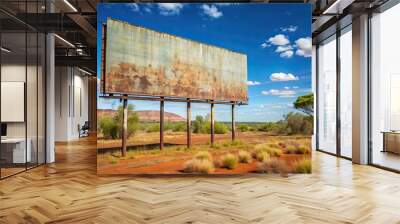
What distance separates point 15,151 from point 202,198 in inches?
154

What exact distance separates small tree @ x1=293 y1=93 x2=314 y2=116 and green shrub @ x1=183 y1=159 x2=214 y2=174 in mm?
1866

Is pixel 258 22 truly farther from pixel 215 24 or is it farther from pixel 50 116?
pixel 50 116

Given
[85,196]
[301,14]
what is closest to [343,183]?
[301,14]

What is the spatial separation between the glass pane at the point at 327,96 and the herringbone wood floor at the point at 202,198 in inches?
115

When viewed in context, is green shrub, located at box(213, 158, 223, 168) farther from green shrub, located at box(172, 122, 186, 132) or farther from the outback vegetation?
green shrub, located at box(172, 122, 186, 132)

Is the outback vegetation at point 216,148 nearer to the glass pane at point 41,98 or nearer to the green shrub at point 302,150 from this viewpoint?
the green shrub at point 302,150

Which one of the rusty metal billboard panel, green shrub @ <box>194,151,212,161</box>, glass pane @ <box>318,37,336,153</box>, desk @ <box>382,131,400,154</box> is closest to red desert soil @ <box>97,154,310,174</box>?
green shrub @ <box>194,151,212,161</box>

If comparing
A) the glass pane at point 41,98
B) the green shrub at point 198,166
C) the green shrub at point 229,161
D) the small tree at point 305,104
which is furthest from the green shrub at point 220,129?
the glass pane at point 41,98

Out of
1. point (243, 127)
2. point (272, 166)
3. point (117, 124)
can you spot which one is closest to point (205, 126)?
point (243, 127)

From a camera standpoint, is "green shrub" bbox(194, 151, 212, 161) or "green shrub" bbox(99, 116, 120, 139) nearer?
"green shrub" bbox(99, 116, 120, 139)

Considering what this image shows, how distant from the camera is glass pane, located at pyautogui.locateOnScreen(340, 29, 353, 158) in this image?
8.27 metres

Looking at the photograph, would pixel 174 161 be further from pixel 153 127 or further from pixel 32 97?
pixel 32 97

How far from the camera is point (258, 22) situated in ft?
20.6

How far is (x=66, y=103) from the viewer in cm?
1431
